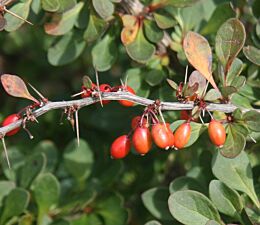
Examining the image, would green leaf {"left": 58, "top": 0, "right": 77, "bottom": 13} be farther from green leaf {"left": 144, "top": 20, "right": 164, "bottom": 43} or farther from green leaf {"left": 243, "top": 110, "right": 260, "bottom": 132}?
green leaf {"left": 243, "top": 110, "right": 260, "bottom": 132}

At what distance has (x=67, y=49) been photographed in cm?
245

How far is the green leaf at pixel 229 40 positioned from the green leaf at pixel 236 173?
1.16 feet

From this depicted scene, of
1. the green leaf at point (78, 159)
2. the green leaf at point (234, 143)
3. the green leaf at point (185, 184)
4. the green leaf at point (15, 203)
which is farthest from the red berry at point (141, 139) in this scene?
the green leaf at point (78, 159)

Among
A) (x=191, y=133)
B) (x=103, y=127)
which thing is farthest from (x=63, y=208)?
(x=191, y=133)

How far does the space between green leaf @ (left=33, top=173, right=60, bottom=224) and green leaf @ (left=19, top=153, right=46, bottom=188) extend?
0.08 m

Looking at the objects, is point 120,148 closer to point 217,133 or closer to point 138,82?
point 217,133

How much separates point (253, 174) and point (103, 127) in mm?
864

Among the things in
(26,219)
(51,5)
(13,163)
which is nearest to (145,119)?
(51,5)

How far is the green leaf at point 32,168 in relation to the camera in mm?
2418

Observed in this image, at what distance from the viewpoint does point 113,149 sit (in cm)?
188

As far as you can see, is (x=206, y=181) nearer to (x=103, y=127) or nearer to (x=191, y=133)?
(x=191, y=133)

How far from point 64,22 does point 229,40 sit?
2.29ft

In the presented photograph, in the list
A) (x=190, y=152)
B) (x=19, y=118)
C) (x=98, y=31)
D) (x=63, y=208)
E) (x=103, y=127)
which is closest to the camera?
(x=19, y=118)

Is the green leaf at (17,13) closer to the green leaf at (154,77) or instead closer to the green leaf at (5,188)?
the green leaf at (154,77)
